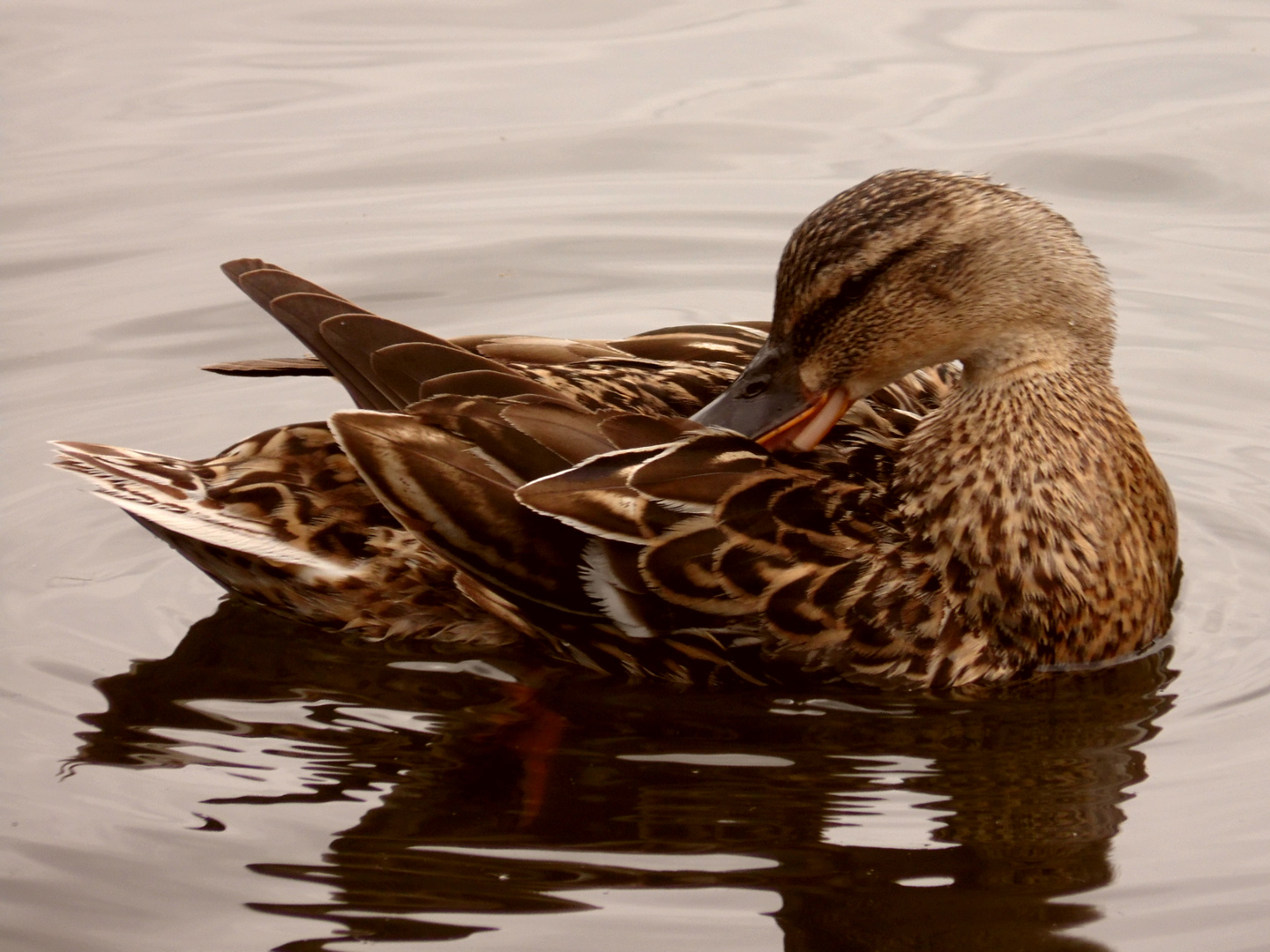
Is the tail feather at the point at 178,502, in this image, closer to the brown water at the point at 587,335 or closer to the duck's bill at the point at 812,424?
the brown water at the point at 587,335

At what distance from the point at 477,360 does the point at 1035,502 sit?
165cm

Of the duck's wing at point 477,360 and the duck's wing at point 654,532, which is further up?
the duck's wing at point 477,360

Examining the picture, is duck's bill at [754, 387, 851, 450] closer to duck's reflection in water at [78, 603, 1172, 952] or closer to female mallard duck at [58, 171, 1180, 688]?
female mallard duck at [58, 171, 1180, 688]

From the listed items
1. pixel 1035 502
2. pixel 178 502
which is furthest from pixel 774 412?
pixel 178 502

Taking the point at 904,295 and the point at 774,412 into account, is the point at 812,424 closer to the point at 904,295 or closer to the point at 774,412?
the point at 774,412

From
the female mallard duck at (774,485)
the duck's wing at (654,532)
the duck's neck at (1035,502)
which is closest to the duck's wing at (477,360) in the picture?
the female mallard duck at (774,485)

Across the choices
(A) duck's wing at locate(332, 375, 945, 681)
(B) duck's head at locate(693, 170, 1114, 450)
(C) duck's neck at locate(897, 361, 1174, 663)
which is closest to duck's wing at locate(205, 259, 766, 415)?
(A) duck's wing at locate(332, 375, 945, 681)

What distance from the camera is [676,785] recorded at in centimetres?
487

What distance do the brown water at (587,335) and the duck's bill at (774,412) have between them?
752 millimetres

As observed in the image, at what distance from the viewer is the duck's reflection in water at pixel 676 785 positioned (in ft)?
14.3

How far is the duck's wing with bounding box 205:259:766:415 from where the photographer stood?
5.43 meters

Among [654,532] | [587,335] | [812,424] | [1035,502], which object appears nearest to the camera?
[654,532]

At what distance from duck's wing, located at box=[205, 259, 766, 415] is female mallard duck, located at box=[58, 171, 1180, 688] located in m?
0.01

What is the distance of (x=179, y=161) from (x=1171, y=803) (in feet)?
20.7
